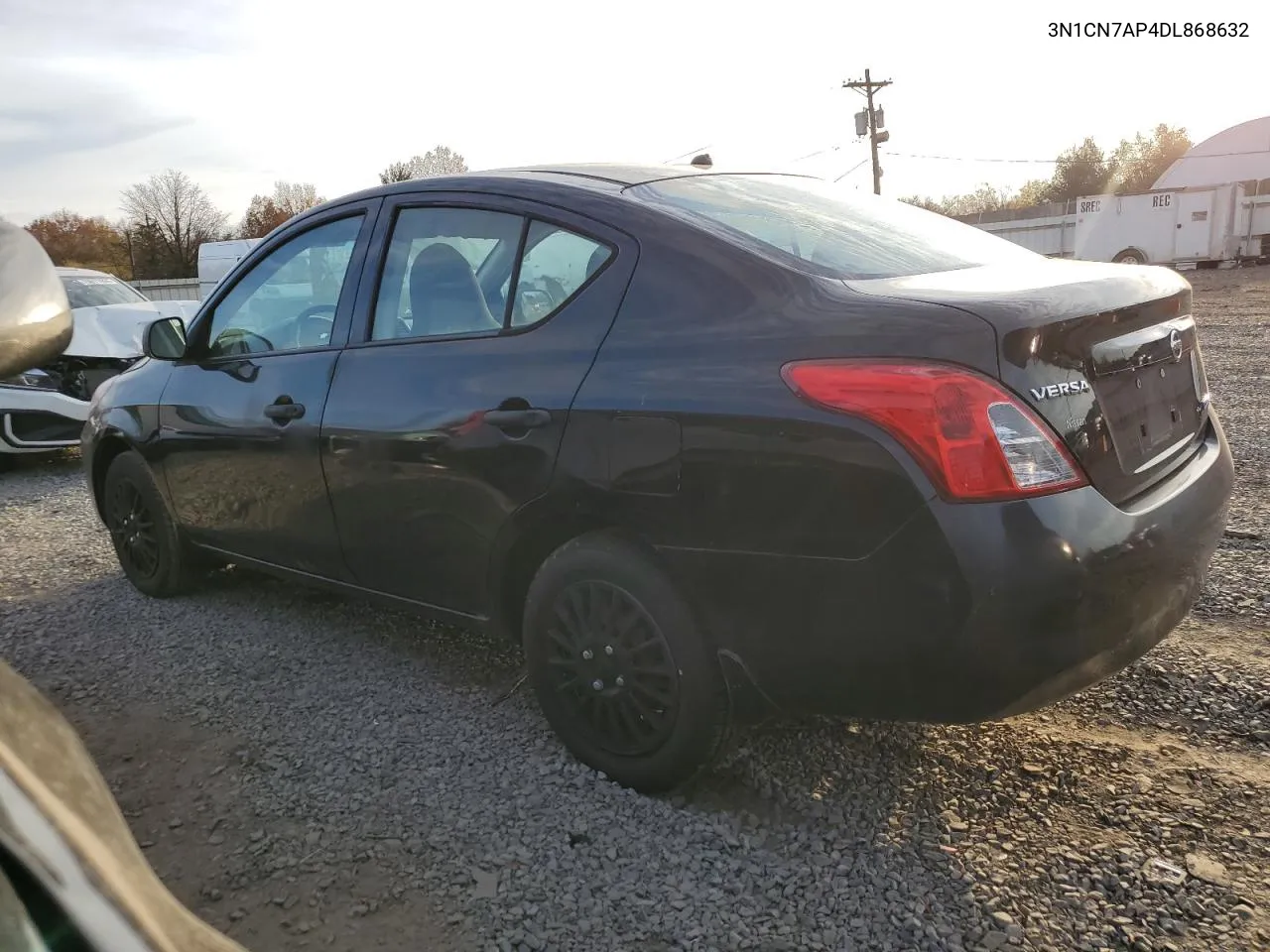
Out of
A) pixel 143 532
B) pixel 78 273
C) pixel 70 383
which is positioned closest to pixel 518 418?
pixel 143 532

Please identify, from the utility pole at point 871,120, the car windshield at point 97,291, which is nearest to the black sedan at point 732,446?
the car windshield at point 97,291

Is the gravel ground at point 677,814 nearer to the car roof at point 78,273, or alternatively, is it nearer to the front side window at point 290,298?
the front side window at point 290,298

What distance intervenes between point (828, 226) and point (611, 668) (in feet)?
4.62

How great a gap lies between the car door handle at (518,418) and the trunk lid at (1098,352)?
2.87 feet

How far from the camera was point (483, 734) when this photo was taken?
3.07 metres

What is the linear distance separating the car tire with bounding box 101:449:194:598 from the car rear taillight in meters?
3.43

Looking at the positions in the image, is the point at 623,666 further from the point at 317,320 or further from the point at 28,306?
the point at 317,320

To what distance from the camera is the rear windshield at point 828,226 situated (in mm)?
2566

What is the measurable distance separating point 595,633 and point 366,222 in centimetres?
173

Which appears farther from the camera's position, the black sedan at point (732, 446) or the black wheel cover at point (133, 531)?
the black wheel cover at point (133, 531)

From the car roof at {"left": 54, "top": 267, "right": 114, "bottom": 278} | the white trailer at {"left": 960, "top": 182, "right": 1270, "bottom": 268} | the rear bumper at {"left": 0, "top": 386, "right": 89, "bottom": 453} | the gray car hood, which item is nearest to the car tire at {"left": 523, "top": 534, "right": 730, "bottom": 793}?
the gray car hood

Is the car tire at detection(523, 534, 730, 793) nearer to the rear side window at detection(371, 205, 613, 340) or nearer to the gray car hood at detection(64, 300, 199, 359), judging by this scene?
the rear side window at detection(371, 205, 613, 340)

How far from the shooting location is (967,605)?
2.01 meters

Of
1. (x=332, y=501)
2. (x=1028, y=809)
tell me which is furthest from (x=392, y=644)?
(x=1028, y=809)
